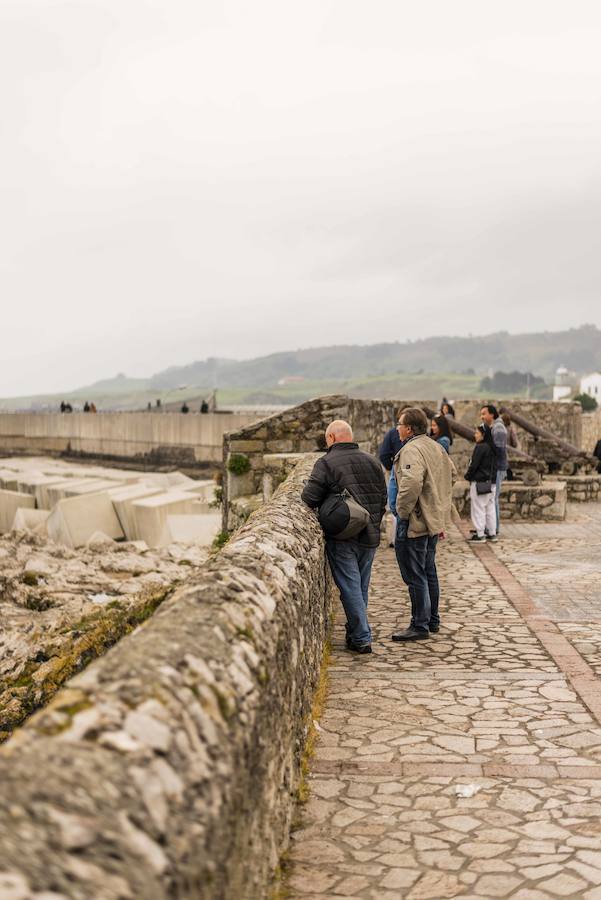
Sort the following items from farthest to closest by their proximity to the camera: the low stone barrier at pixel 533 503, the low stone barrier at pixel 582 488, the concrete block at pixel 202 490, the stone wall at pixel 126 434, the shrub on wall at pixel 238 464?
the stone wall at pixel 126 434
the concrete block at pixel 202 490
the low stone barrier at pixel 582 488
the low stone barrier at pixel 533 503
the shrub on wall at pixel 238 464

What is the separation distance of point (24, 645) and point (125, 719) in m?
9.33

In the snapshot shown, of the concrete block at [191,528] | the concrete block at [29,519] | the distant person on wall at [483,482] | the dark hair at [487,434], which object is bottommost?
the concrete block at [29,519]

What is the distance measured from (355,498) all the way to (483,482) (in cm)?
610

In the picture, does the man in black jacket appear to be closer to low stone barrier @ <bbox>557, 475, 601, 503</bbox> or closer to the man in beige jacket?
the man in beige jacket

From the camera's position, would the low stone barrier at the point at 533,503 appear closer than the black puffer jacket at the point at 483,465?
No

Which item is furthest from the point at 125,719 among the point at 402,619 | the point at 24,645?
the point at 24,645

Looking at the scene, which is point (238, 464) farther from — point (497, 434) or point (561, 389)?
point (561, 389)

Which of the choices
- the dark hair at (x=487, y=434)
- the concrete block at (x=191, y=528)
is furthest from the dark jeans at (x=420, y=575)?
the concrete block at (x=191, y=528)

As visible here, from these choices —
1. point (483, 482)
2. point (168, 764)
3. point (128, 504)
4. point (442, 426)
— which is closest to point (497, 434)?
point (483, 482)

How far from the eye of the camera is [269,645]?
3609 millimetres

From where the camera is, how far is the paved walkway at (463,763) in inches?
148

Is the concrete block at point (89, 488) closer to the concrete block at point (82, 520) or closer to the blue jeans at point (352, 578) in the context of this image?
the concrete block at point (82, 520)

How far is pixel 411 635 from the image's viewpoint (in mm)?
7480

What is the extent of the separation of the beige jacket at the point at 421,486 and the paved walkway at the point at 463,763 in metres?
0.96
